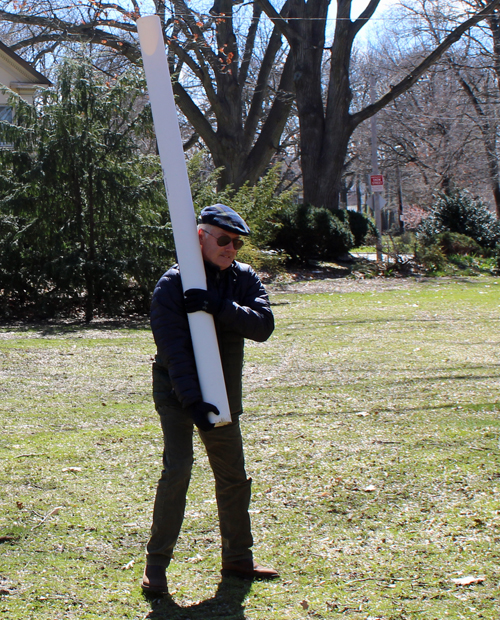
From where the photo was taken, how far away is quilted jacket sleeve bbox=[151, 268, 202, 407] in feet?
9.92

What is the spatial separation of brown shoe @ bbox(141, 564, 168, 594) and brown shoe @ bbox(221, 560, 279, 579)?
0.32m

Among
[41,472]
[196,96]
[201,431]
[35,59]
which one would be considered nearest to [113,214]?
[41,472]

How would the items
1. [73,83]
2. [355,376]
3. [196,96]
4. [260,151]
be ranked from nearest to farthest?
1. [355,376]
2. [73,83]
3. [260,151]
4. [196,96]

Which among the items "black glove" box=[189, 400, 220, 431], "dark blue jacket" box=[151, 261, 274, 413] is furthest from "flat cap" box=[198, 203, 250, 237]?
"black glove" box=[189, 400, 220, 431]

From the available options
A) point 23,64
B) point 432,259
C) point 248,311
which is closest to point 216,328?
point 248,311

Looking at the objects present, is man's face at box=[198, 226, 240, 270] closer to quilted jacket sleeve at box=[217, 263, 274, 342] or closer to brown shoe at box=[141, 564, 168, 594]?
quilted jacket sleeve at box=[217, 263, 274, 342]

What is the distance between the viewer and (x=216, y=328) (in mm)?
3230

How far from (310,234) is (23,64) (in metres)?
11.1

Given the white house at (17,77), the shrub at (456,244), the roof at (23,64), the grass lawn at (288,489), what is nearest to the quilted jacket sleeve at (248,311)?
the grass lawn at (288,489)

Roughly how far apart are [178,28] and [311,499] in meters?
19.8

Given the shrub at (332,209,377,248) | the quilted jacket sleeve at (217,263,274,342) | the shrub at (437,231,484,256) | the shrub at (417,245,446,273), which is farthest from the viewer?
the shrub at (332,209,377,248)

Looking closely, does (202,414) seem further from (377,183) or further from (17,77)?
(17,77)

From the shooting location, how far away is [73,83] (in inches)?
472

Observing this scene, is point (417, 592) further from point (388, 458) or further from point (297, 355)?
point (297, 355)
